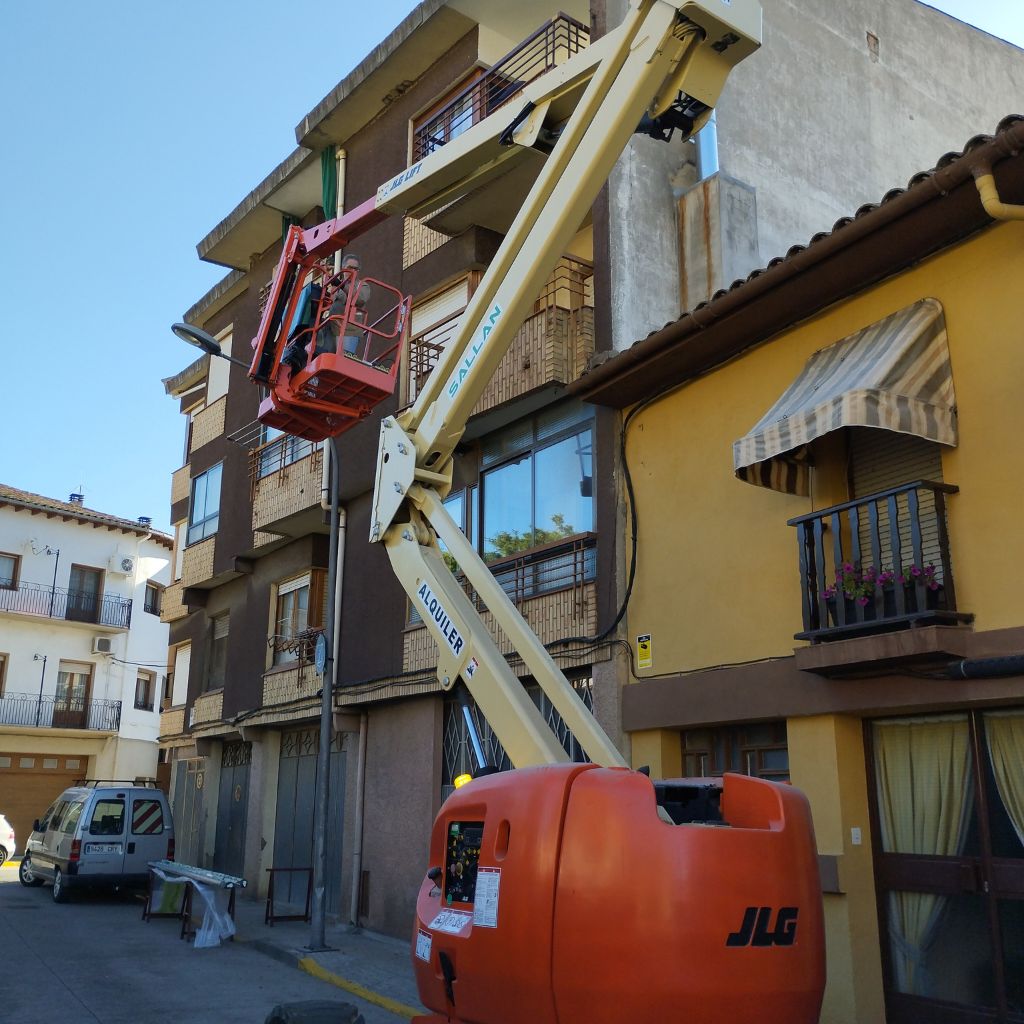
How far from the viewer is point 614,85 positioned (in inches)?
285

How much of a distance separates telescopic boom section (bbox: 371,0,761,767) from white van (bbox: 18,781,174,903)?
12.2 metres

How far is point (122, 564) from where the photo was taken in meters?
38.2

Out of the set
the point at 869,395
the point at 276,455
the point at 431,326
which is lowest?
the point at 869,395

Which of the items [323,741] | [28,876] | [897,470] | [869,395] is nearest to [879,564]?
[897,470]

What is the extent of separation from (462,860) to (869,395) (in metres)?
4.38

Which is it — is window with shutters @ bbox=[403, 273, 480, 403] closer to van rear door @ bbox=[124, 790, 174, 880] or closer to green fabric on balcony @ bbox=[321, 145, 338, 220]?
green fabric on balcony @ bbox=[321, 145, 338, 220]

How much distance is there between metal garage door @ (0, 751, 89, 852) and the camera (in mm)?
32750

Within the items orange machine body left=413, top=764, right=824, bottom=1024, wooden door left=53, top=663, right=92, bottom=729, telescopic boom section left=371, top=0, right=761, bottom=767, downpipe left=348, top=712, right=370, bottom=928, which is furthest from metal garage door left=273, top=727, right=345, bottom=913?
wooden door left=53, top=663, right=92, bottom=729

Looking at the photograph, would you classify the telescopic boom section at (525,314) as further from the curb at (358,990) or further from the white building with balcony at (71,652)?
the white building with balcony at (71,652)

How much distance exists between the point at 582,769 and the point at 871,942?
4534 mm

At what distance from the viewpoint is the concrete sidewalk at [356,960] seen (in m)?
10.1

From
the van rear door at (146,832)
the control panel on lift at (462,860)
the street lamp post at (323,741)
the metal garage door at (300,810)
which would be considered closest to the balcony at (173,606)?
the van rear door at (146,832)

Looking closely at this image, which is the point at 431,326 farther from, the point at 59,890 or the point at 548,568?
the point at 59,890

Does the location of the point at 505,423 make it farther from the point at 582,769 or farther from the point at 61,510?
the point at 61,510
